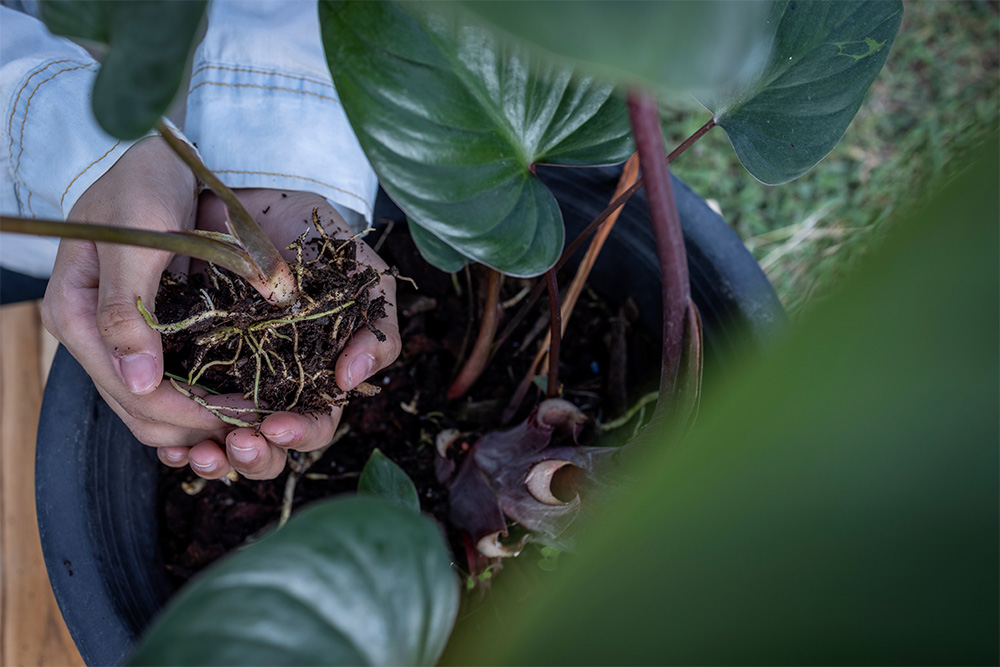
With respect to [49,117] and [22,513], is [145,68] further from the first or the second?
[22,513]

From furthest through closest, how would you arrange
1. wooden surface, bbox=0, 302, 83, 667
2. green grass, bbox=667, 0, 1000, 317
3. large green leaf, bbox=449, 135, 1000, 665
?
green grass, bbox=667, 0, 1000, 317
wooden surface, bbox=0, 302, 83, 667
large green leaf, bbox=449, 135, 1000, 665

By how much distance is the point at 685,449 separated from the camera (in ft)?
0.52

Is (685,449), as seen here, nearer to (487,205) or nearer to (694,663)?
(694,663)

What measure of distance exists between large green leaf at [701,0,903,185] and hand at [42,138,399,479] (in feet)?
1.13

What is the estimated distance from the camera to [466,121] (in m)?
0.39

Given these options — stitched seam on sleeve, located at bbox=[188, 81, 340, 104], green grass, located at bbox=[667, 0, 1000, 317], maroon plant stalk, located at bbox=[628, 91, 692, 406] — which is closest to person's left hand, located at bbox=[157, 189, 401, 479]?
stitched seam on sleeve, located at bbox=[188, 81, 340, 104]

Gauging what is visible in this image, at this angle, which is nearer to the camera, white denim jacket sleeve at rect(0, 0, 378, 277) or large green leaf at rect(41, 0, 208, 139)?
large green leaf at rect(41, 0, 208, 139)

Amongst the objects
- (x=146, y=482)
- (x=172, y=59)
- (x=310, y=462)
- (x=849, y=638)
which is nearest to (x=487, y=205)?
(x=172, y=59)

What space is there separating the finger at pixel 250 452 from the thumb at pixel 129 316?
80 millimetres

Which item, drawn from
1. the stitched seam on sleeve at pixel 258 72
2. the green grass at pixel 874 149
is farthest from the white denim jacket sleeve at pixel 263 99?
the green grass at pixel 874 149

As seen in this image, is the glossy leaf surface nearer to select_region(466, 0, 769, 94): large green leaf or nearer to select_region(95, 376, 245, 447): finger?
select_region(95, 376, 245, 447): finger

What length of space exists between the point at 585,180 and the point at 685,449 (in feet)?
1.78

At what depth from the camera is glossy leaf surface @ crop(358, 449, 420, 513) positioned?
1.55 ft

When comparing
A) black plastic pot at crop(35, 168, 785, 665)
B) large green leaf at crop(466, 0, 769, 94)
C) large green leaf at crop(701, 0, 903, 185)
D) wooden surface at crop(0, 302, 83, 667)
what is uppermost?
large green leaf at crop(701, 0, 903, 185)
